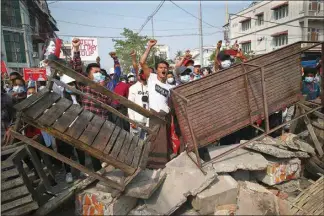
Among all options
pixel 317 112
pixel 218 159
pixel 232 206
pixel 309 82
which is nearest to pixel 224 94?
pixel 218 159

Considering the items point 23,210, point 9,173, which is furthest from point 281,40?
point 23,210

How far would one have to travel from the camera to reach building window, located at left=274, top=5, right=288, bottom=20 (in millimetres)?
29072

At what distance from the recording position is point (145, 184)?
9.50 ft

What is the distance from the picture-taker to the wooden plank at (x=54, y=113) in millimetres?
2459

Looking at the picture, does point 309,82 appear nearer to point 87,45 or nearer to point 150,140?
point 150,140

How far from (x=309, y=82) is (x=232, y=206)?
4662mm

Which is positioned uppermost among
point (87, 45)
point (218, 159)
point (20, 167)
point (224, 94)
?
point (87, 45)

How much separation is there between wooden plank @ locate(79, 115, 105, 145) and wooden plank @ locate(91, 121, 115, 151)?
5cm

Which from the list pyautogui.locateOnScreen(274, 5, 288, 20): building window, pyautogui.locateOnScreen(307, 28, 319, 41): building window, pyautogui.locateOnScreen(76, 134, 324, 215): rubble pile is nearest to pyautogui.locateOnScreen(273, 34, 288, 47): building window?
pyautogui.locateOnScreen(274, 5, 288, 20): building window

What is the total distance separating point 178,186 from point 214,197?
0.47 meters

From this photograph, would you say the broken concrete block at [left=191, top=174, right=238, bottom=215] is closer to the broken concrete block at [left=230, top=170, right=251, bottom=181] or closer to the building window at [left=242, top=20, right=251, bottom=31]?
the broken concrete block at [left=230, top=170, right=251, bottom=181]

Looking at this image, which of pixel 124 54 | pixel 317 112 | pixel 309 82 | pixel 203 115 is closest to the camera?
pixel 203 115

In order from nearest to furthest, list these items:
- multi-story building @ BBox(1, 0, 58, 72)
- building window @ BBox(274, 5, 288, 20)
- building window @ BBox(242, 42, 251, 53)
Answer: multi-story building @ BBox(1, 0, 58, 72) < building window @ BBox(274, 5, 288, 20) < building window @ BBox(242, 42, 251, 53)

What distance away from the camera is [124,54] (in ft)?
112
